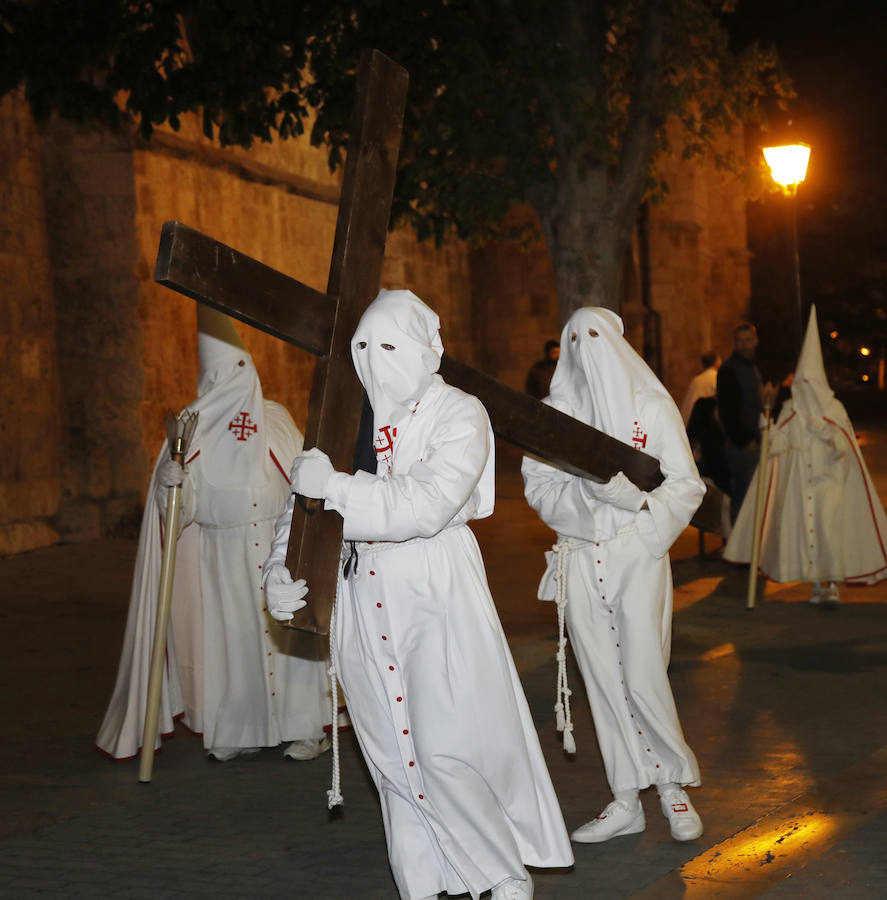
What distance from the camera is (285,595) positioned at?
3930 millimetres

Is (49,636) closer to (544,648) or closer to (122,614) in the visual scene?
(122,614)

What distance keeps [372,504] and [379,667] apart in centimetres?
56

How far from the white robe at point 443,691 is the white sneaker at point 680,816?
946 mm

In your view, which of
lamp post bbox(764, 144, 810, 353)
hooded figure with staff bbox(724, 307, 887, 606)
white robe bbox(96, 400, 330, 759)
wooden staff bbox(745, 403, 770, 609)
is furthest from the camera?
lamp post bbox(764, 144, 810, 353)

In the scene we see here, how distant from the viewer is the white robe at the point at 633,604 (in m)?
5.25

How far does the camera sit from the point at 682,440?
5402mm

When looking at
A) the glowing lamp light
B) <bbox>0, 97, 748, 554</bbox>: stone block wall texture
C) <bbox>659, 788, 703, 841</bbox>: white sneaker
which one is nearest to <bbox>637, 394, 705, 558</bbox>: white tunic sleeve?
<bbox>659, 788, 703, 841</bbox>: white sneaker

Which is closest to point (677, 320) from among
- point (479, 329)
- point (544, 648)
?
point (479, 329)

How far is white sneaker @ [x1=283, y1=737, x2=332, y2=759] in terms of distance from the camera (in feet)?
22.2

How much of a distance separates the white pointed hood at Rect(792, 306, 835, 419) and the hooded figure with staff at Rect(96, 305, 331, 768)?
16.6 feet

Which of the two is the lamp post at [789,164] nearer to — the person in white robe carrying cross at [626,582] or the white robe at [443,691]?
the person in white robe carrying cross at [626,582]

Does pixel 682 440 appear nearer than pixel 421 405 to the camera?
No

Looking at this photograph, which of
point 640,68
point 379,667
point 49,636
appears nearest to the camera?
point 379,667

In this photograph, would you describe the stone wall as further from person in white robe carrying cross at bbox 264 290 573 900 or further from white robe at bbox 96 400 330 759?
person in white robe carrying cross at bbox 264 290 573 900
